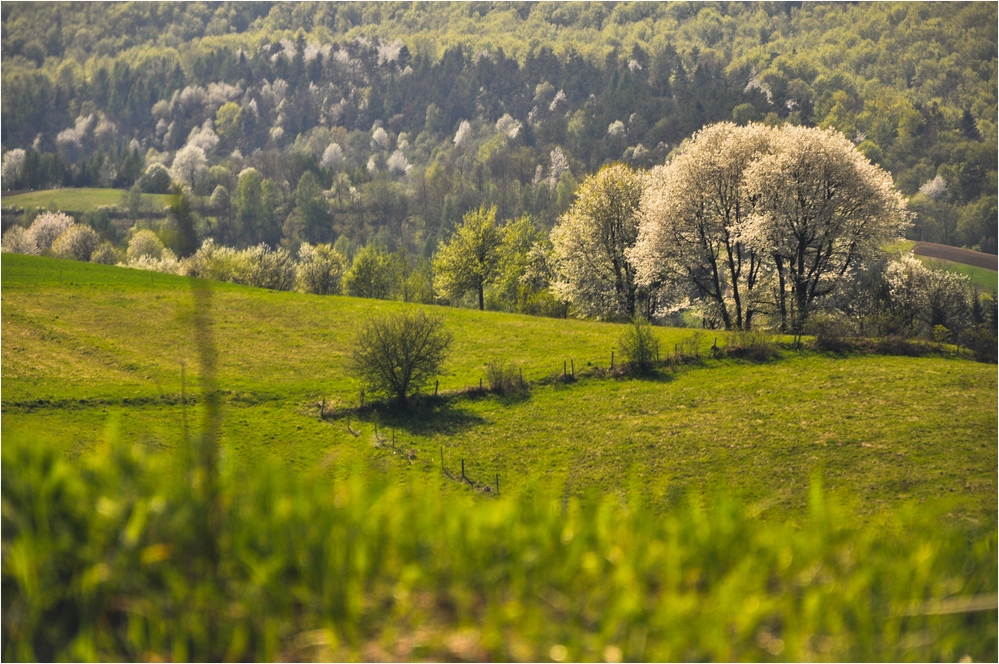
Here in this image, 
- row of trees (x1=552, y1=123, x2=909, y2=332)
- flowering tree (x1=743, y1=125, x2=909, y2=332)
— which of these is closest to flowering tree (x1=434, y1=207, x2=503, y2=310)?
row of trees (x1=552, y1=123, x2=909, y2=332)

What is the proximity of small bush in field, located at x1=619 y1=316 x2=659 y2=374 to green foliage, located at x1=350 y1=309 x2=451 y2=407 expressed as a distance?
482 inches

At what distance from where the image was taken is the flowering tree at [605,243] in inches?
2813

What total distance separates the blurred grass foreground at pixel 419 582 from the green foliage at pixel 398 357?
41.1 metres

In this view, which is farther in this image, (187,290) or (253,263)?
(253,263)

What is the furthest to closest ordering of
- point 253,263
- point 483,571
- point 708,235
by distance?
point 253,263, point 708,235, point 483,571

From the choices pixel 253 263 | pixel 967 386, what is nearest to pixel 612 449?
pixel 967 386

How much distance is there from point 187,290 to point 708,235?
43.6 meters

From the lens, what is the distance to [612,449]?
41.8 meters

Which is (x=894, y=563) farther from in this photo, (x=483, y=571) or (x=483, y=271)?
(x=483, y=271)

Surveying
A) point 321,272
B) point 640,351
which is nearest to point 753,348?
point 640,351

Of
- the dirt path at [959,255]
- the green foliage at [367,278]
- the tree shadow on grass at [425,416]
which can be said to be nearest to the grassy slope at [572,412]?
the tree shadow on grass at [425,416]

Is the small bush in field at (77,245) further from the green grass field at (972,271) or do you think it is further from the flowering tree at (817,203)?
the green grass field at (972,271)

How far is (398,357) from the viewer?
46.2 metres

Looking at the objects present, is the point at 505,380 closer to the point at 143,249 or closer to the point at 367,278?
the point at 367,278
